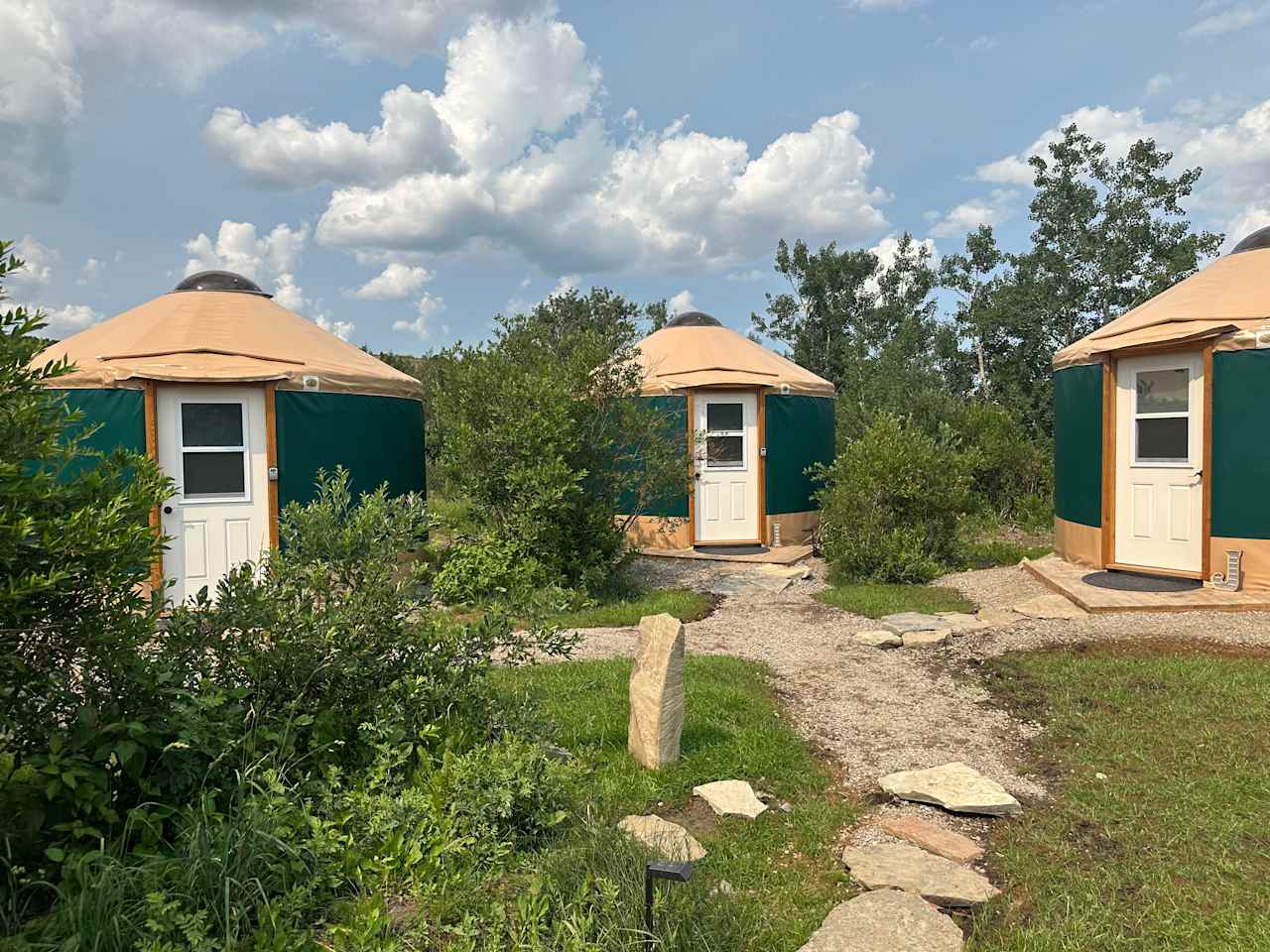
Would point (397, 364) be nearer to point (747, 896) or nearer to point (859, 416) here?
point (859, 416)

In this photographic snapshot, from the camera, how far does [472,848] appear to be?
8.98ft

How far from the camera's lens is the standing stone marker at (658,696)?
374cm

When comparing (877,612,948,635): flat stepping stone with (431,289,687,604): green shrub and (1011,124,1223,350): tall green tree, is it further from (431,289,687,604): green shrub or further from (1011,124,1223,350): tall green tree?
(1011,124,1223,350): tall green tree

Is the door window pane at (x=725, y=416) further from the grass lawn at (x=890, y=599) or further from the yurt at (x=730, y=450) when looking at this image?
the grass lawn at (x=890, y=599)

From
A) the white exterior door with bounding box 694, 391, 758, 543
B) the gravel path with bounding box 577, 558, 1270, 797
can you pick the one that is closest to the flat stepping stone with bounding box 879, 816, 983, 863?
the gravel path with bounding box 577, 558, 1270, 797

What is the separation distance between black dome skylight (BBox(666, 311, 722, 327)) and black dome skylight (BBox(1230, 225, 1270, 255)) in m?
6.03

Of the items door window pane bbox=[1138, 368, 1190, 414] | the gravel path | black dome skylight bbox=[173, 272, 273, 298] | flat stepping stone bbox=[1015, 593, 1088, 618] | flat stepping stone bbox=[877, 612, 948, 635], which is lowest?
the gravel path

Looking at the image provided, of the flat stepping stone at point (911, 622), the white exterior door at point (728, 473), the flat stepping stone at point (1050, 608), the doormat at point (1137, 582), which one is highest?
the white exterior door at point (728, 473)

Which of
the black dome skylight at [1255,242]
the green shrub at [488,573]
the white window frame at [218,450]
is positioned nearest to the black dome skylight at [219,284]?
the white window frame at [218,450]

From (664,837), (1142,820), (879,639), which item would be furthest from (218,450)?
(1142,820)

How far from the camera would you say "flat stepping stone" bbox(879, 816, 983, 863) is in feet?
10.2

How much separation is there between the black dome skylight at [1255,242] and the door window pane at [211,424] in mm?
9847

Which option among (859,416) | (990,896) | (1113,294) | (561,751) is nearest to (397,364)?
(859,416)

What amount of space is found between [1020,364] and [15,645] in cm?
1565
